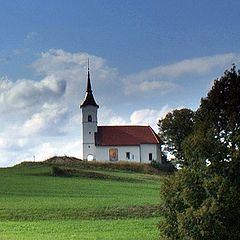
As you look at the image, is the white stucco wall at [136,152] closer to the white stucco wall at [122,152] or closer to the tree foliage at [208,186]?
the white stucco wall at [122,152]

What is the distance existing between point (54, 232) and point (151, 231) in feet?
15.9

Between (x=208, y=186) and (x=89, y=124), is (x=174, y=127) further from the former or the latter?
(x=208, y=186)

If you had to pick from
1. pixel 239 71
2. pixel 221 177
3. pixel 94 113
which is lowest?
pixel 221 177

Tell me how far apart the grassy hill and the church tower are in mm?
22763

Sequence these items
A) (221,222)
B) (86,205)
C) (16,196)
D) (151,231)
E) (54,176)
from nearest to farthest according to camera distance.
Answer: (221,222) < (151,231) < (86,205) < (16,196) < (54,176)

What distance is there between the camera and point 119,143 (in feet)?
301

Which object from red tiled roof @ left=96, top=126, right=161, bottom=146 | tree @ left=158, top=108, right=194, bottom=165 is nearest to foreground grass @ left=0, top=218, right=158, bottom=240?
tree @ left=158, top=108, right=194, bottom=165

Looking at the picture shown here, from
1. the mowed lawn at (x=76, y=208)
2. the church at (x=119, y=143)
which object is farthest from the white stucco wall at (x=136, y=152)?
the mowed lawn at (x=76, y=208)

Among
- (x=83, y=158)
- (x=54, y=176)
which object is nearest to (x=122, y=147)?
(x=83, y=158)

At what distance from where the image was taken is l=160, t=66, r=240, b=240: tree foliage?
2384cm

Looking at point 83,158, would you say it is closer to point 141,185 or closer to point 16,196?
point 141,185

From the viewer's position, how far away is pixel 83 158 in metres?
92.0

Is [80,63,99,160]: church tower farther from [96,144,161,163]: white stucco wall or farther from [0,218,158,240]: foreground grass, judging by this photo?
[0,218,158,240]: foreground grass

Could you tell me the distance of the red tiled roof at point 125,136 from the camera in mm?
91812
